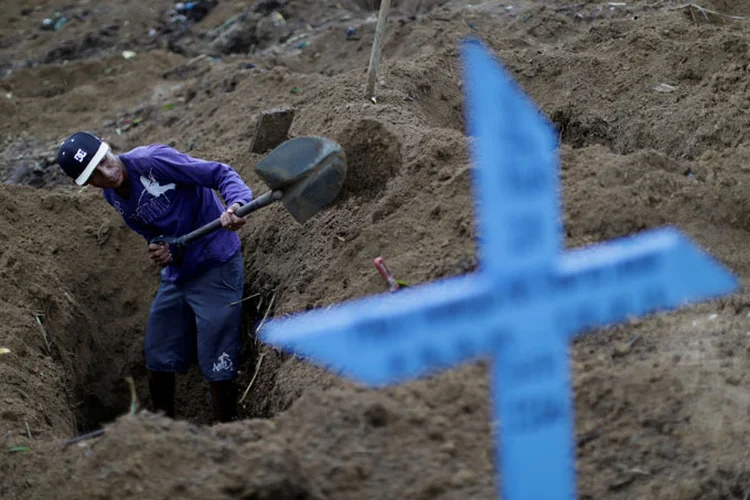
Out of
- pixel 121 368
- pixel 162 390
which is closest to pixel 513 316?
pixel 162 390

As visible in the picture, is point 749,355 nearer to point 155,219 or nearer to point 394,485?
point 394,485

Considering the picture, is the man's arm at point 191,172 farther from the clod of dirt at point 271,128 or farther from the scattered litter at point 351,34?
the scattered litter at point 351,34

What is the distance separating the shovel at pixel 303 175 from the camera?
14.3 ft

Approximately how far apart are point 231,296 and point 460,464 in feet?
7.42

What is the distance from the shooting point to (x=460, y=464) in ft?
9.76

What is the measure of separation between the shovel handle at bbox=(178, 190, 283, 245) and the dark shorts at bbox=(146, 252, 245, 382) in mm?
309

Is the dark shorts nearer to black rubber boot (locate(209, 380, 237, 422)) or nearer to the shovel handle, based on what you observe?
black rubber boot (locate(209, 380, 237, 422))

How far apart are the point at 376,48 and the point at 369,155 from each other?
100 centimetres

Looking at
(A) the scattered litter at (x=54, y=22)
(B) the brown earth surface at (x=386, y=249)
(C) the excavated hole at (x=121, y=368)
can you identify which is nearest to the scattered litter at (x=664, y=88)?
(B) the brown earth surface at (x=386, y=249)

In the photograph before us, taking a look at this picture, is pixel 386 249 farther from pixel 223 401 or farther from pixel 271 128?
pixel 271 128

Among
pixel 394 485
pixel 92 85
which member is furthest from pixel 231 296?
pixel 92 85

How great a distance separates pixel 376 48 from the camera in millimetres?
5453

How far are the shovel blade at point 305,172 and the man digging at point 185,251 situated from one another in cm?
23

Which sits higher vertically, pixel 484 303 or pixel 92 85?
pixel 484 303
